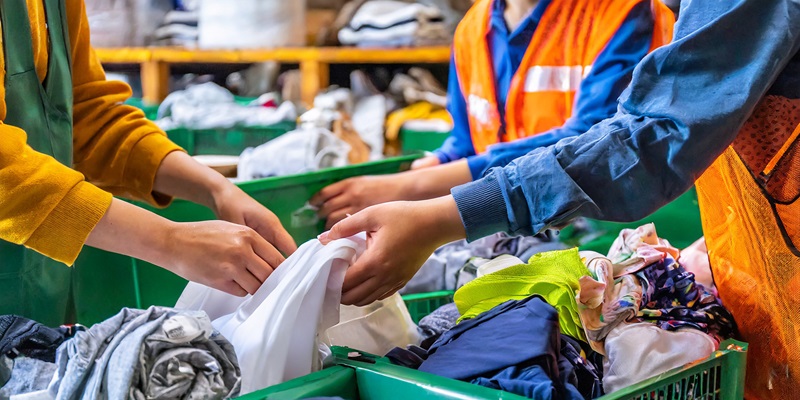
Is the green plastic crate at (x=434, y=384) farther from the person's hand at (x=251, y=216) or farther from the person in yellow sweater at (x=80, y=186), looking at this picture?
the person's hand at (x=251, y=216)

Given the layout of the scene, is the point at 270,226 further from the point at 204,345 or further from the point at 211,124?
the point at 211,124

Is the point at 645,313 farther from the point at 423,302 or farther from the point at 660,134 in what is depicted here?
the point at 423,302

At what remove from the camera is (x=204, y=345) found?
0.92 m

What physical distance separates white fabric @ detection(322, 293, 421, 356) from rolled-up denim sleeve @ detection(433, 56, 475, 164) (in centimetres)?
92

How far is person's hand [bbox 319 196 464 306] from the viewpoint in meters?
1.09

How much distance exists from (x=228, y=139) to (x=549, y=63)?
53.8 inches

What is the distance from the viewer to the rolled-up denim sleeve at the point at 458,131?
2.07 metres

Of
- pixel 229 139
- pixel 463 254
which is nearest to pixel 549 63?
pixel 463 254

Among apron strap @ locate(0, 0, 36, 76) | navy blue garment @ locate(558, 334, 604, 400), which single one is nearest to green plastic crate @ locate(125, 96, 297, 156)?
apron strap @ locate(0, 0, 36, 76)

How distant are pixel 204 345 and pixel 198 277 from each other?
16 cm

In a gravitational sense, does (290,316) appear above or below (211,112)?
above

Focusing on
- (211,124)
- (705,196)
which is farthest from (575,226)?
(211,124)

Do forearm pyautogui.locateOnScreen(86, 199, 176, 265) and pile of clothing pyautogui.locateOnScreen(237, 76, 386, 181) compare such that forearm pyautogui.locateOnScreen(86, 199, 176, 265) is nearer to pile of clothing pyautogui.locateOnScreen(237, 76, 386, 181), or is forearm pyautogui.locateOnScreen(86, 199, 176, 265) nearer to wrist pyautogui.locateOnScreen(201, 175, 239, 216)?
wrist pyautogui.locateOnScreen(201, 175, 239, 216)

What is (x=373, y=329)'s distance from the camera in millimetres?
1165
